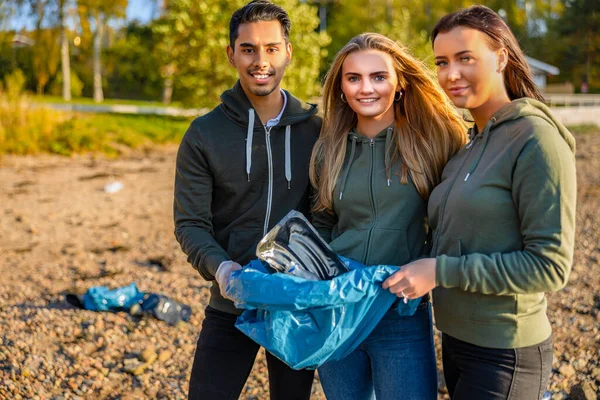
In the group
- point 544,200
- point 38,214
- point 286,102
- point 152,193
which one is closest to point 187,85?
point 152,193

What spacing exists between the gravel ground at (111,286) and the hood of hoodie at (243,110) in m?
2.09

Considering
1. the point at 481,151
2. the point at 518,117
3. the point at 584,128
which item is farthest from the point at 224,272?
the point at 584,128

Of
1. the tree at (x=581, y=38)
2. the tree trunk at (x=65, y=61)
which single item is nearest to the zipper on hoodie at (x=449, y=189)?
the tree trunk at (x=65, y=61)

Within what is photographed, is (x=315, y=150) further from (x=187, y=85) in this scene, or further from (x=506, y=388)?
(x=187, y=85)

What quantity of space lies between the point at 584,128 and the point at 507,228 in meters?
24.3

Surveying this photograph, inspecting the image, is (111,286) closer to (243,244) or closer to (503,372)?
(243,244)

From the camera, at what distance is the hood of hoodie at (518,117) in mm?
2213

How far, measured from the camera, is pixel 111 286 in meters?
6.75

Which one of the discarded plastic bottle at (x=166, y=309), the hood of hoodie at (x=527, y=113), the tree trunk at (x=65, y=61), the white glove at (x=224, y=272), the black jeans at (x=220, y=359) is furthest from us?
the tree trunk at (x=65, y=61)

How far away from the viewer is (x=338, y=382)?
2.75 metres

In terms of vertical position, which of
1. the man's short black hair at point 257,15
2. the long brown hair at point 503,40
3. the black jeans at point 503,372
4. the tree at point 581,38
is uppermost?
the tree at point 581,38

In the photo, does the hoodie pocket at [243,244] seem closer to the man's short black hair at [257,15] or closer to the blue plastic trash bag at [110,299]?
the man's short black hair at [257,15]

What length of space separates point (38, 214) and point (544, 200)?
31.4ft

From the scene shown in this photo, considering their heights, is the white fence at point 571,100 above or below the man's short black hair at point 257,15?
below
